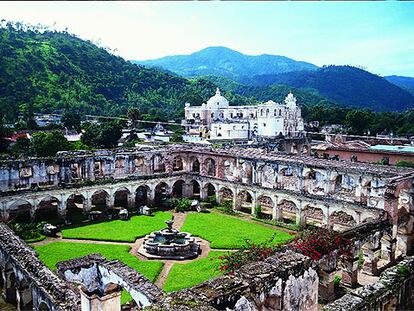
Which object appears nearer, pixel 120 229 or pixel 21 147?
pixel 120 229

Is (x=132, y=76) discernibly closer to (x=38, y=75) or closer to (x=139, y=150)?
(x=38, y=75)

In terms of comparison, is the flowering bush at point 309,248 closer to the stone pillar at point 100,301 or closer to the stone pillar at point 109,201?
the stone pillar at point 100,301

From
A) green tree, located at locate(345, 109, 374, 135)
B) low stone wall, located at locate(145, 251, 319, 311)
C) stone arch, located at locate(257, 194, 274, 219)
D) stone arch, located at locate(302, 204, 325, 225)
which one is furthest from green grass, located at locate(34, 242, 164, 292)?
green tree, located at locate(345, 109, 374, 135)

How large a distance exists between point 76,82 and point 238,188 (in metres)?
81.1

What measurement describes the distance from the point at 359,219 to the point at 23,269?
2365cm

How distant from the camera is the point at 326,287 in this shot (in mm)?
20891

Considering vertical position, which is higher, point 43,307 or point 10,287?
point 43,307

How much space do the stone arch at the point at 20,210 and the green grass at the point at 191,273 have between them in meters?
16.2

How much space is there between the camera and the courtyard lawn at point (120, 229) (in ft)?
103

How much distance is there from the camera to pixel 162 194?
145 feet

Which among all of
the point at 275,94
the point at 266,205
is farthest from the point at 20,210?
the point at 275,94

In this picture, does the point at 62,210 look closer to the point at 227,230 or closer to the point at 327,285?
the point at 227,230

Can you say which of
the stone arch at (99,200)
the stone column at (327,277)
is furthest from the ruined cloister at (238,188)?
the stone column at (327,277)

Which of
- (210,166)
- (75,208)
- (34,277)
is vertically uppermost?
(210,166)
